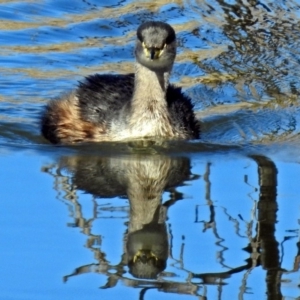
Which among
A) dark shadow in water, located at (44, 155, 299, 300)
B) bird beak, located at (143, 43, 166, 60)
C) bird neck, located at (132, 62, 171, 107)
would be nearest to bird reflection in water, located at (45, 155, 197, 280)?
dark shadow in water, located at (44, 155, 299, 300)

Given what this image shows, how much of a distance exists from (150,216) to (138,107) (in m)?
2.29

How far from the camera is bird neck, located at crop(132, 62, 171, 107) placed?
8953 mm

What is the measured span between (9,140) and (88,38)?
385 centimetres

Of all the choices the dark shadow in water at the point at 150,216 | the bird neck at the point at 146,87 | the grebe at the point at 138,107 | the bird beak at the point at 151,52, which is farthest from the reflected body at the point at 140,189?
the bird beak at the point at 151,52

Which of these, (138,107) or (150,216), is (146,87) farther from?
(150,216)

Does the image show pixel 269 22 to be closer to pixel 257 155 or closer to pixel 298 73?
pixel 298 73

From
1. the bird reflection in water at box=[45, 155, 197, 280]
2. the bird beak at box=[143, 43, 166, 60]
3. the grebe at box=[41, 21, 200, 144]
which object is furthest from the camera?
the grebe at box=[41, 21, 200, 144]

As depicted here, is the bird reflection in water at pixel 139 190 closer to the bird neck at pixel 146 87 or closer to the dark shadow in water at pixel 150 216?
the dark shadow in water at pixel 150 216

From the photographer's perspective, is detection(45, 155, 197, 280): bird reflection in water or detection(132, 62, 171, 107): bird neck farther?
detection(132, 62, 171, 107): bird neck

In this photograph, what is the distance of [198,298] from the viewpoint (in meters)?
5.42

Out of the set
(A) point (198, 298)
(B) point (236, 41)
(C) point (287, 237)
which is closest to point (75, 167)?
(C) point (287, 237)

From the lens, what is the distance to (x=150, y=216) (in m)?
6.78

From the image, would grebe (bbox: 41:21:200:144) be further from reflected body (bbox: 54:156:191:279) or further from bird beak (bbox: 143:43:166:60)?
reflected body (bbox: 54:156:191:279)

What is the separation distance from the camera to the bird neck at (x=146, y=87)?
8.95m
